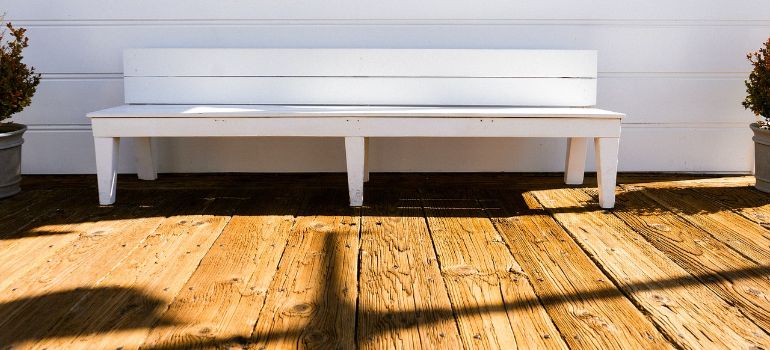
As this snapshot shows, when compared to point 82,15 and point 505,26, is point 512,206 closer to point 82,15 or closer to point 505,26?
point 505,26

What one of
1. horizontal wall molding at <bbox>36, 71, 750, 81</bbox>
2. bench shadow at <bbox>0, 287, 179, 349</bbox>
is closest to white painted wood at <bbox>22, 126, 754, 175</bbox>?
horizontal wall molding at <bbox>36, 71, 750, 81</bbox>

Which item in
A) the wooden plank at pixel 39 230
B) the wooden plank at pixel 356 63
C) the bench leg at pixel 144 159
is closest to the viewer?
the wooden plank at pixel 39 230

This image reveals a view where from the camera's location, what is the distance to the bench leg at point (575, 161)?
3699 millimetres

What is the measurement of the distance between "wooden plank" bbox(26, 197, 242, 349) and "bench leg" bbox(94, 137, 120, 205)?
15.5 inches

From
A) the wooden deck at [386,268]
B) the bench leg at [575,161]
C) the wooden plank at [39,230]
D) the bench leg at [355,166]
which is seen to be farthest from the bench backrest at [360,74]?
the wooden plank at [39,230]

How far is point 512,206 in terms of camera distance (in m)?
3.25

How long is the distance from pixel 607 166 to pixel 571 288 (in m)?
1.15

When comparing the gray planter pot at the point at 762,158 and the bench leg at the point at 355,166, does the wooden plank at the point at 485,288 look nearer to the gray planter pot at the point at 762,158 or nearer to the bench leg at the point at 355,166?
the bench leg at the point at 355,166

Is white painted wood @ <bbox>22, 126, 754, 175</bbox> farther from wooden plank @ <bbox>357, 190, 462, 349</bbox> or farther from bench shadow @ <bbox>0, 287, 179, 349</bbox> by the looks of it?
bench shadow @ <bbox>0, 287, 179, 349</bbox>

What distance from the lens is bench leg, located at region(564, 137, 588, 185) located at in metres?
3.70

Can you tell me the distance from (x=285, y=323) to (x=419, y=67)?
203 cm

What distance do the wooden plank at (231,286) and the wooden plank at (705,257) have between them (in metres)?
1.36

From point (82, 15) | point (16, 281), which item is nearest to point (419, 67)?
point (82, 15)

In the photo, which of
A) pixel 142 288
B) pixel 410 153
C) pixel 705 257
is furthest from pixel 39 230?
pixel 705 257
